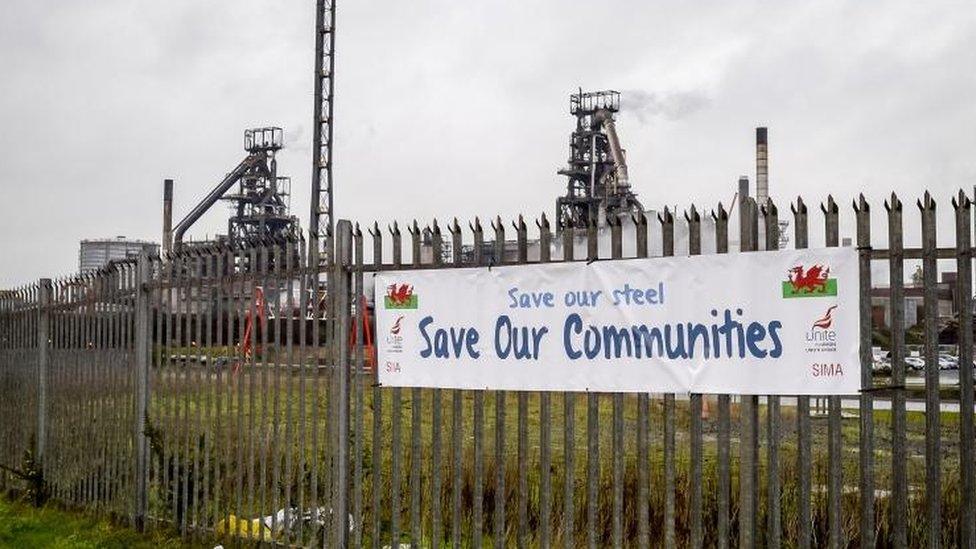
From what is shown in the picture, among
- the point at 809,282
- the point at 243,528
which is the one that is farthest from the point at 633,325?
the point at 243,528

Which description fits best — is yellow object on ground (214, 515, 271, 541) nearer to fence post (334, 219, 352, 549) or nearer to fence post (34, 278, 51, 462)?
fence post (334, 219, 352, 549)

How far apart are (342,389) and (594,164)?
52.9 metres

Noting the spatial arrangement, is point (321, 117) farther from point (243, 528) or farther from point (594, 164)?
point (243, 528)

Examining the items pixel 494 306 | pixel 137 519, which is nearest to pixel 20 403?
pixel 137 519

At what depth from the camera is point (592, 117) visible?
198 ft

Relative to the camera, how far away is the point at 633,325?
5.79 metres

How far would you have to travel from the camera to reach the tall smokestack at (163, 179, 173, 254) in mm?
65500

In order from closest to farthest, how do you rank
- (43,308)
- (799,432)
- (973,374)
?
1. (973,374)
2. (799,432)
3. (43,308)

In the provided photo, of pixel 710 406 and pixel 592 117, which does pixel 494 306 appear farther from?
pixel 592 117

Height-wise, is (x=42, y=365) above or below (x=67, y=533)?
above

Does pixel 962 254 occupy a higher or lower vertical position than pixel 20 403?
higher

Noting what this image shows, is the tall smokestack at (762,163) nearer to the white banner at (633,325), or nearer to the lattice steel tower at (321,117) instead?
the lattice steel tower at (321,117)

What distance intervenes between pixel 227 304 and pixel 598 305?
137 inches

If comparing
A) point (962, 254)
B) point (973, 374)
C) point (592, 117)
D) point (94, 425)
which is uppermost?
point (592, 117)
